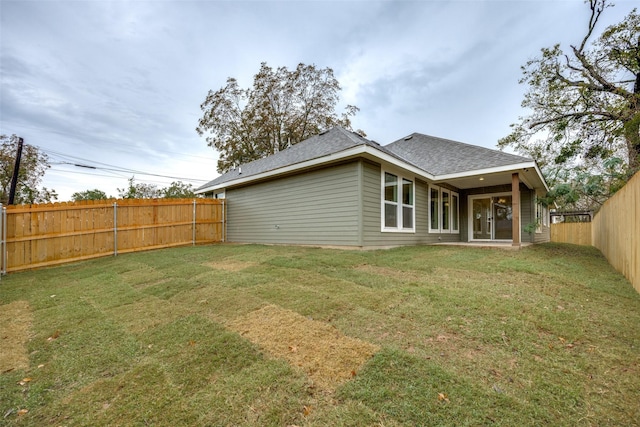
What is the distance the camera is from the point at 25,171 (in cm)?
1759

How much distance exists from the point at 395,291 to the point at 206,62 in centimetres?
1207

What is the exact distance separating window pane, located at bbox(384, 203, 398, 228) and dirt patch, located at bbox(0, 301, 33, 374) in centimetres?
745

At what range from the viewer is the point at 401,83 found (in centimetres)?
1388

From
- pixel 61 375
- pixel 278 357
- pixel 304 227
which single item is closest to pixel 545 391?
pixel 278 357

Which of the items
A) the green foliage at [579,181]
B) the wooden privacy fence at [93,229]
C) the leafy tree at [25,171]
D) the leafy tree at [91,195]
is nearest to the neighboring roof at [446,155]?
the green foliage at [579,181]

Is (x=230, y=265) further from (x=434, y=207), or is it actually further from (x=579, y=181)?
(x=579, y=181)

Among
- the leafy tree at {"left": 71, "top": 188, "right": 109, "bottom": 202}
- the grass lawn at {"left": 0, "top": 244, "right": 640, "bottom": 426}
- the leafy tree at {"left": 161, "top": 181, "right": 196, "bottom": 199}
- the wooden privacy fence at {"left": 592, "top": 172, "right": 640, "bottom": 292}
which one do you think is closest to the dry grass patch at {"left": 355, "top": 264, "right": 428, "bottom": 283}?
the grass lawn at {"left": 0, "top": 244, "right": 640, "bottom": 426}

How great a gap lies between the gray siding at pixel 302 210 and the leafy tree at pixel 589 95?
10345mm

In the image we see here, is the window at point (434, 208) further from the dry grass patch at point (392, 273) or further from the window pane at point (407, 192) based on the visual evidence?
the dry grass patch at point (392, 273)

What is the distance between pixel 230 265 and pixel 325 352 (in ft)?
12.9

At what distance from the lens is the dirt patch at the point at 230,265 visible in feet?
18.5

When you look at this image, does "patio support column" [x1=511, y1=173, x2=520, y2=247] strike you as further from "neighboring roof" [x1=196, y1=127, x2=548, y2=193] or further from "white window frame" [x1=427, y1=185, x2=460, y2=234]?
"white window frame" [x1=427, y1=185, x2=460, y2=234]

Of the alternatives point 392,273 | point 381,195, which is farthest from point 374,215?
point 392,273

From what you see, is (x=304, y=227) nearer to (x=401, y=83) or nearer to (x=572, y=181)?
(x=401, y=83)
